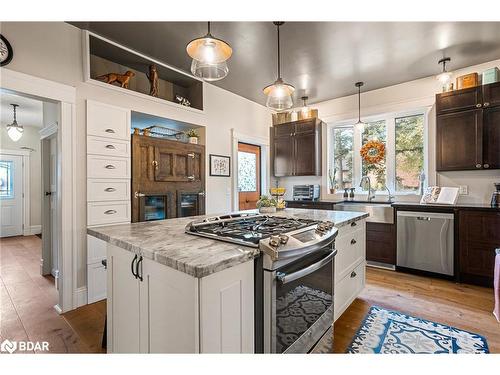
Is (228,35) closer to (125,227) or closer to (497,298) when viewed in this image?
(125,227)

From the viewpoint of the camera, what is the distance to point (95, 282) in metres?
2.62

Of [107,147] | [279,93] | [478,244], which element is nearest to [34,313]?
[107,147]

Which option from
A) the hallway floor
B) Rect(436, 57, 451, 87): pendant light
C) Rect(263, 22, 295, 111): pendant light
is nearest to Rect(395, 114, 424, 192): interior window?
Rect(436, 57, 451, 87): pendant light

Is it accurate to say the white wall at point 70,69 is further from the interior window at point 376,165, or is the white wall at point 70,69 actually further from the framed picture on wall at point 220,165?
the interior window at point 376,165

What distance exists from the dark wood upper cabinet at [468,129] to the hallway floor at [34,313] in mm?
4298

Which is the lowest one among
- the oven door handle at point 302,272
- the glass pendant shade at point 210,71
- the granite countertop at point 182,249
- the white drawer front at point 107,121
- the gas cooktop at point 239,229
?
the oven door handle at point 302,272

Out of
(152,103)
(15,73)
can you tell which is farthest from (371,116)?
(15,73)

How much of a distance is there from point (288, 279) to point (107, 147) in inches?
95.3

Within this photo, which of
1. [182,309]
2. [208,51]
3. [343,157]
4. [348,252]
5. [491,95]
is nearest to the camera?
[182,309]

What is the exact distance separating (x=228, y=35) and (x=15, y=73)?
193 centimetres

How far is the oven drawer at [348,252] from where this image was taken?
2.01 m

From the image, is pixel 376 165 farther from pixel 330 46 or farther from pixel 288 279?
pixel 288 279

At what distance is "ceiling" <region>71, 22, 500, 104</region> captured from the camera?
8.17 ft

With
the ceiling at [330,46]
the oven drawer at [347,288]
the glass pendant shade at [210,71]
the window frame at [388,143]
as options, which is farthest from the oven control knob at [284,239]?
the window frame at [388,143]
